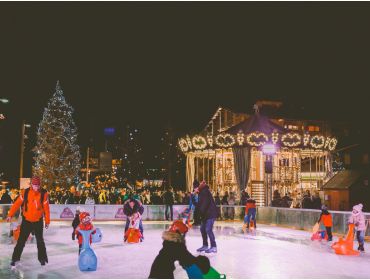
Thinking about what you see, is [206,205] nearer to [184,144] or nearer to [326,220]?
[326,220]

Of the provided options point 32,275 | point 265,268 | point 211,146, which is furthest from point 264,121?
point 32,275

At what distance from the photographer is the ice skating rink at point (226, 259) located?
7.88 m

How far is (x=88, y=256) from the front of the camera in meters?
8.08

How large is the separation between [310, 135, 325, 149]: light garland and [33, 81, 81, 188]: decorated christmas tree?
18712mm

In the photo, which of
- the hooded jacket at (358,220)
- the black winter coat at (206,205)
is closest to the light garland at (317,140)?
the hooded jacket at (358,220)

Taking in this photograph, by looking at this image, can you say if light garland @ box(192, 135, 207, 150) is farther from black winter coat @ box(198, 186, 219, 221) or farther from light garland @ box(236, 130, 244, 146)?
black winter coat @ box(198, 186, 219, 221)

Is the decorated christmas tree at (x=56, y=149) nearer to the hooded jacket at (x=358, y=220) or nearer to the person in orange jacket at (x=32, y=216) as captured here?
the hooded jacket at (x=358, y=220)

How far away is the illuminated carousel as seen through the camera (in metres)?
24.5

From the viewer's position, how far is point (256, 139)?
24.4 meters

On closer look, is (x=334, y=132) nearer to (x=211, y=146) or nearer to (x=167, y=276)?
(x=211, y=146)

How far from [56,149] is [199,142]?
15153 millimetres

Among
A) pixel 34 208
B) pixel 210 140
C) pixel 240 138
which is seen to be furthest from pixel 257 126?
pixel 34 208

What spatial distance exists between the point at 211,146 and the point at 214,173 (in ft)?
14.8

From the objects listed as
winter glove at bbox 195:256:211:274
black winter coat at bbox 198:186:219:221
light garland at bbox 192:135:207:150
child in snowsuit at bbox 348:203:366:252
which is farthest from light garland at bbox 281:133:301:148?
winter glove at bbox 195:256:211:274
